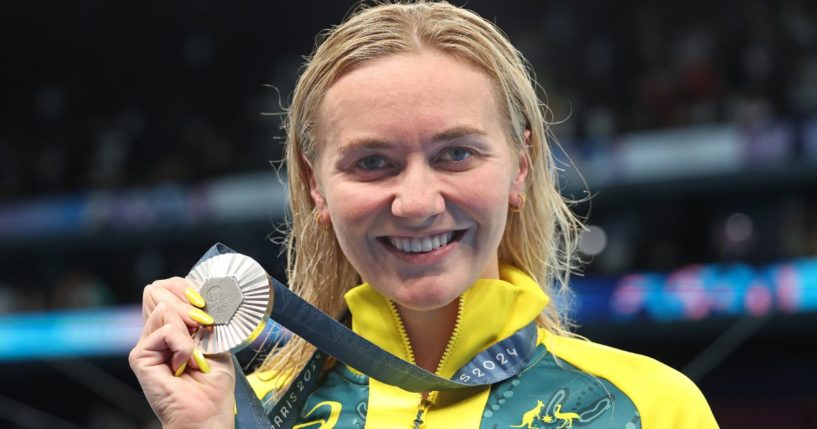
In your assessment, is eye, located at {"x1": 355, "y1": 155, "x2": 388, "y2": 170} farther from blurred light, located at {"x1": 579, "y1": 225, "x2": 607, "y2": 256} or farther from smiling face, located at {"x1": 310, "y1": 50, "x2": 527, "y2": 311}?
blurred light, located at {"x1": 579, "y1": 225, "x2": 607, "y2": 256}

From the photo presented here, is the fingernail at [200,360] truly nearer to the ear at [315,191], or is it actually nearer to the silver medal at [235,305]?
the silver medal at [235,305]

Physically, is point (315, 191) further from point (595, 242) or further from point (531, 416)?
point (595, 242)

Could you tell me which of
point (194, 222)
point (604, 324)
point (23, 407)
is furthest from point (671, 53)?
point (23, 407)

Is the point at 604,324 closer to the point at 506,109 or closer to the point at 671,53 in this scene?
the point at 671,53

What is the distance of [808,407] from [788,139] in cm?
138

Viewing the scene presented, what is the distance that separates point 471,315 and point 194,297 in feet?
1.35

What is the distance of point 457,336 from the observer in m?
1.60

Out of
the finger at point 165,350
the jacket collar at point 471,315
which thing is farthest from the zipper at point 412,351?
the finger at point 165,350

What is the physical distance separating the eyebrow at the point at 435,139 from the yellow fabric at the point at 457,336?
252 mm

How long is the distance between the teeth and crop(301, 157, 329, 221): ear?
159mm

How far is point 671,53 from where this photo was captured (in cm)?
714

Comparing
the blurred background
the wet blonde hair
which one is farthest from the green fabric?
the blurred background

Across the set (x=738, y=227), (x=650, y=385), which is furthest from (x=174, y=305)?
(x=738, y=227)

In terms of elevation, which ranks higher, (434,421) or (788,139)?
(434,421)
